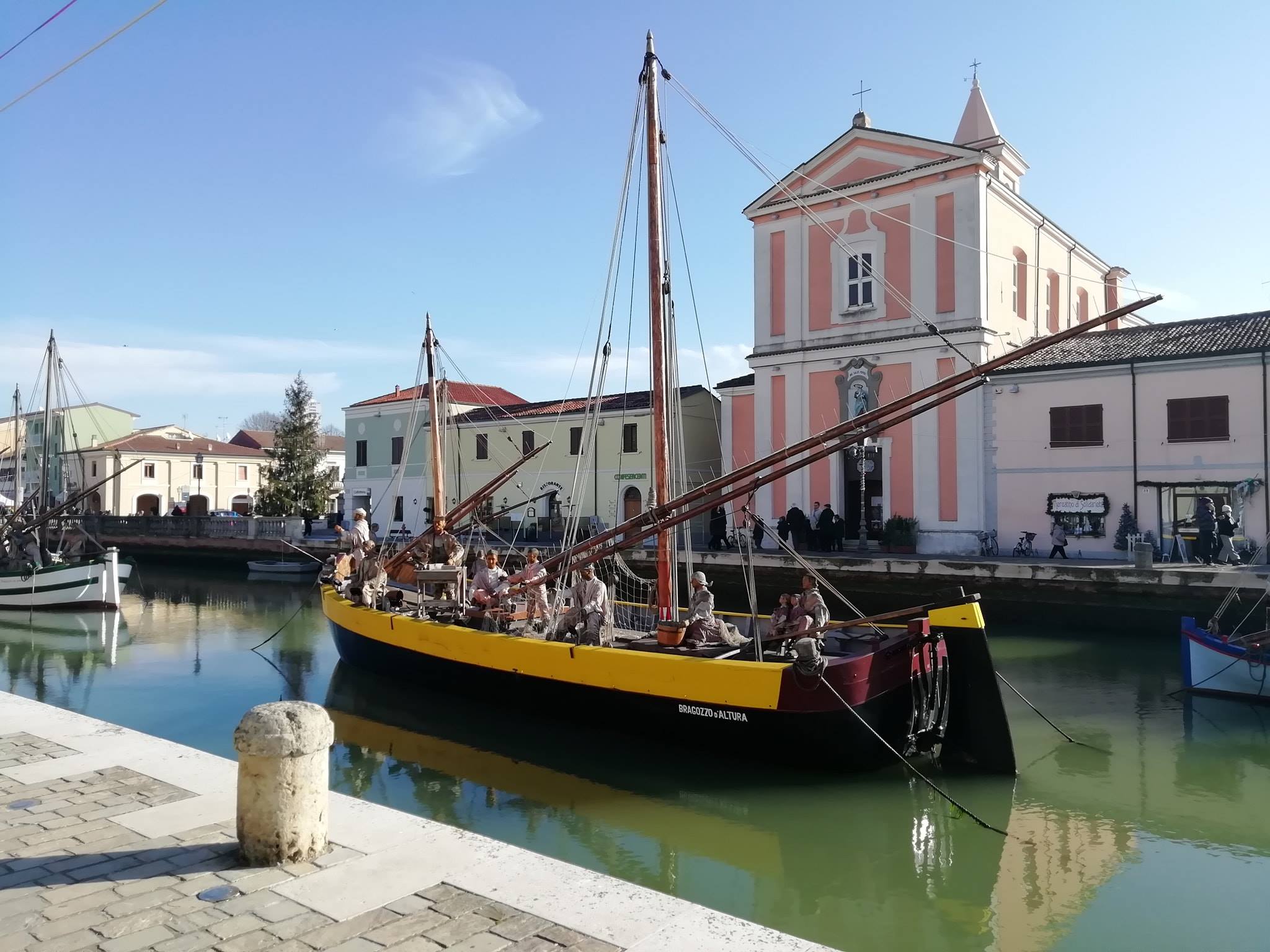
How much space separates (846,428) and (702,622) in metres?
2.83

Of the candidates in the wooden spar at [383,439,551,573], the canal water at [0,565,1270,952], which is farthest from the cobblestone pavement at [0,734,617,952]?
the wooden spar at [383,439,551,573]

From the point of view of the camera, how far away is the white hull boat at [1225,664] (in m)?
13.3

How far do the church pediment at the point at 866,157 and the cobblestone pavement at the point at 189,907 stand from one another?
24083 mm

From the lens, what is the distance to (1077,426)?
24.5m

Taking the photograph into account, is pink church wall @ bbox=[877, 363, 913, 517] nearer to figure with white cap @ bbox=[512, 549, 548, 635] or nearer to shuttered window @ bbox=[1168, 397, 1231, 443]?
shuttered window @ bbox=[1168, 397, 1231, 443]

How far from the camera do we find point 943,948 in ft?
20.9

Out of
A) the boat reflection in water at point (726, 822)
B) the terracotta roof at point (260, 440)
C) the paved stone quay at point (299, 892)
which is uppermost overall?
the terracotta roof at point (260, 440)

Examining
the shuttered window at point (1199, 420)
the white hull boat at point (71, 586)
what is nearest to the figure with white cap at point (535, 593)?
the white hull boat at point (71, 586)

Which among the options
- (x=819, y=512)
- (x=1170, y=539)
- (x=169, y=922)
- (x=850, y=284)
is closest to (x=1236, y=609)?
(x=1170, y=539)

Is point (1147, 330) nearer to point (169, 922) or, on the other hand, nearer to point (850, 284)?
point (850, 284)

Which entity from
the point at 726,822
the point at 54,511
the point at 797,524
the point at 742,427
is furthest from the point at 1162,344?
the point at 54,511

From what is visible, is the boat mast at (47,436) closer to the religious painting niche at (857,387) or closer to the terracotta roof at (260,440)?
the religious painting niche at (857,387)

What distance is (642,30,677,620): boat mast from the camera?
1264cm

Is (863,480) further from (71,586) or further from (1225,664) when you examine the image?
(71,586)
